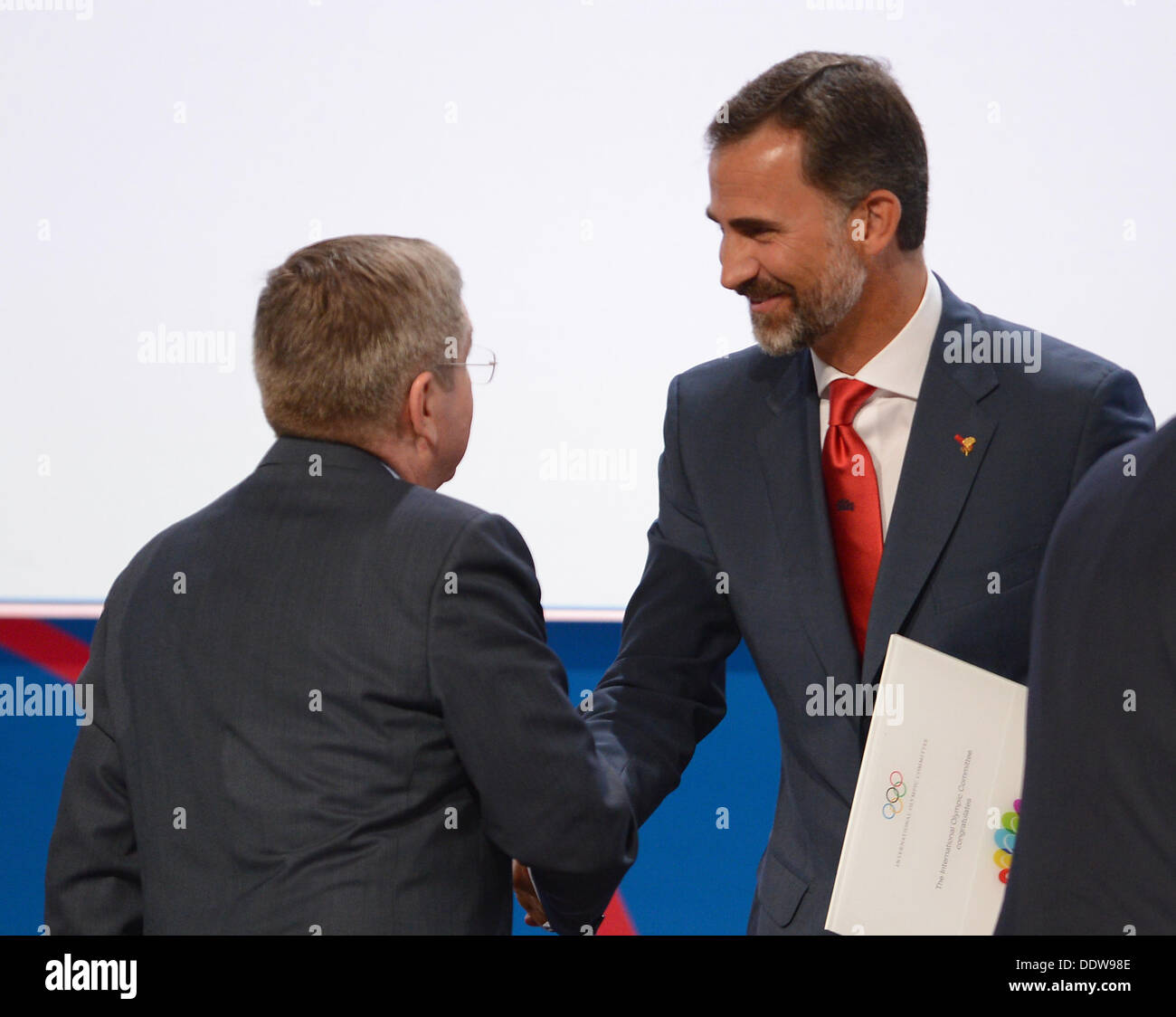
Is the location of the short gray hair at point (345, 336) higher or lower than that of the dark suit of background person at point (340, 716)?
higher

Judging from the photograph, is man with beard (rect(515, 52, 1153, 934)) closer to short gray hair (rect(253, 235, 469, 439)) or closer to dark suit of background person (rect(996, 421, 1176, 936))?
short gray hair (rect(253, 235, 469, 439))

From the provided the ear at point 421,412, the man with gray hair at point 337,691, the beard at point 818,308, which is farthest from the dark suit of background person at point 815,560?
the ear at point 421,412

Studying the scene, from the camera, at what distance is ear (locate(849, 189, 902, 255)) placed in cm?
180

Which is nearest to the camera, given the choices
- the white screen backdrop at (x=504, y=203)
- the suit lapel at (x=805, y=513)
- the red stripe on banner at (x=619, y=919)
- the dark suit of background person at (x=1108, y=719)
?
the dark suit of background person at (x=1108, y=719)

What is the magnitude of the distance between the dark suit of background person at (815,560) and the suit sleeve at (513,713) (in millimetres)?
317

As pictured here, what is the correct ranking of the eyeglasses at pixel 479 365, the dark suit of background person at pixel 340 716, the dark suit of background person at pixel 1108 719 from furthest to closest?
1. the eyeglasses at pixel 479 365
2. the dark suit of background person at pixel 340 716
3. the dark suit of background person at pixel 1108 719

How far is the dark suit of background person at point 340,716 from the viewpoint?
4.33 feet

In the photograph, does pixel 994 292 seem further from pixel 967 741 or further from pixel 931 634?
pixel 967 741

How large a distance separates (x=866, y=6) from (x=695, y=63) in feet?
1.27

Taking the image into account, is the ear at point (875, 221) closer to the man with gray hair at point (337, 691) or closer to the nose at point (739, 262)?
the nose at point (739, 262)

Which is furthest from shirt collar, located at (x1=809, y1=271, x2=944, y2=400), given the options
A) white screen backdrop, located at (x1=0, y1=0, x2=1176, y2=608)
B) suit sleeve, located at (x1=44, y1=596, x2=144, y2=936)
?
white screen backdrop, located at (x1=0, y1=0, x2=1176, y2=608)

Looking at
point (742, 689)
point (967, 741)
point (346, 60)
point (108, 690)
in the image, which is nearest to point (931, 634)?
point (967, 741)

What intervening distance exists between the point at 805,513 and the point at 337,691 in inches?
28.6

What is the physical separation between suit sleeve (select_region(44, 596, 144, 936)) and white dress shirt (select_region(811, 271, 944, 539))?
0.99m
